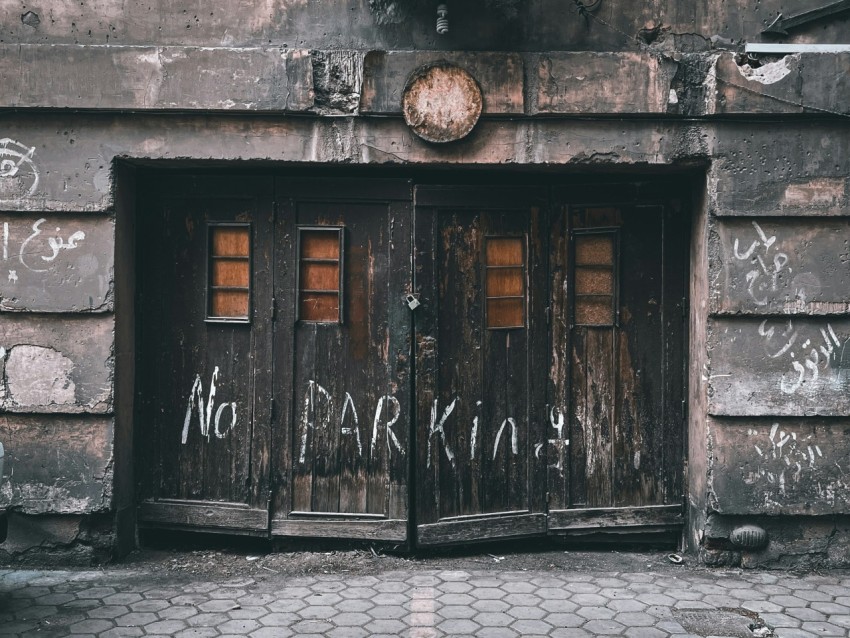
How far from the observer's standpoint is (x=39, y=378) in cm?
544

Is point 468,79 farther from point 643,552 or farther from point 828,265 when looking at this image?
point 643,552

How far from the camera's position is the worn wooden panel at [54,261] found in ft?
17.7

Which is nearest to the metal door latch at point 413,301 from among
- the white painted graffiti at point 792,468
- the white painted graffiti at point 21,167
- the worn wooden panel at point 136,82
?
the worn wooden panel at point 136,82

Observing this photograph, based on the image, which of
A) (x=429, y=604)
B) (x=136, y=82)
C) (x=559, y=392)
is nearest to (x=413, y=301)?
(x=559, y=392)

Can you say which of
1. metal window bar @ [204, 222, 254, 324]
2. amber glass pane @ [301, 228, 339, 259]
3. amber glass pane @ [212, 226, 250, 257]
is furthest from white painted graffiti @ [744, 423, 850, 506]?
amber glass pane @ [212, 226, 250, 257]

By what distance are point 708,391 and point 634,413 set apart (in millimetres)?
582

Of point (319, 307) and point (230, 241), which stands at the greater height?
point (230, 241)

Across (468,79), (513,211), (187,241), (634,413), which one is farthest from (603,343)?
(187,241)

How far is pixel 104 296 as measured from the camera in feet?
17.7

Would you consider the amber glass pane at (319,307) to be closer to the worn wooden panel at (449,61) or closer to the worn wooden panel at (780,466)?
the worn wooden panel at (449,61)

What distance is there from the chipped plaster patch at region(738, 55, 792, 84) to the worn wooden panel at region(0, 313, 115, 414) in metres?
4.58

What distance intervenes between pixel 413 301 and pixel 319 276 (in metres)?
0.71

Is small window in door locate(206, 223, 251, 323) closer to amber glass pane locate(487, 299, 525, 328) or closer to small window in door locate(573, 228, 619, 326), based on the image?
amber glass pane locate(487, 299, 525, 328)

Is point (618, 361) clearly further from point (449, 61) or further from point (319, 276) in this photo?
point (449, 61)
